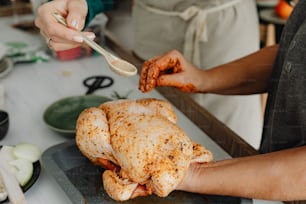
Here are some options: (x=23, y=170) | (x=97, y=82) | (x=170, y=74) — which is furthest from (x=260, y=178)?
(x=97, y=82)

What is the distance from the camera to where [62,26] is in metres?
1.00

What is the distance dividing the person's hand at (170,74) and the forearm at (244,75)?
40 millimetres

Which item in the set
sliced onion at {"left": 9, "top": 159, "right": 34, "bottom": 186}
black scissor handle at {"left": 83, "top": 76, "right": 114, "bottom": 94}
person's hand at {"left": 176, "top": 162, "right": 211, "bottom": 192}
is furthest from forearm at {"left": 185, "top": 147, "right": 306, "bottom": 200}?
black scissor handle at {"left": 83, "top": 76, "right": 114, "bottom": 94}

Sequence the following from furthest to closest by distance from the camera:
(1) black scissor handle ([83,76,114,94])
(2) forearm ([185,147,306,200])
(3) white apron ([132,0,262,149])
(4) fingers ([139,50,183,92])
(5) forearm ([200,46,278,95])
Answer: (3) white apron ([132,0,262,149]) < (1) black scissor handle ([83,76,114,94]) < (5) forearm ([200,46,278,95]) < (4) fingers ([139,50,183,92]) < (2) forearm ([185,147,306,200])

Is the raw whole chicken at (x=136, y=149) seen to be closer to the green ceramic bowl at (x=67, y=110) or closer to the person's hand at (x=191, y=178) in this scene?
the person's hand at (x=191, y=178)

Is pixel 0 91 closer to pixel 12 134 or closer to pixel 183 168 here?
pixel 12 134

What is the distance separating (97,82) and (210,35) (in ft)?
1.58

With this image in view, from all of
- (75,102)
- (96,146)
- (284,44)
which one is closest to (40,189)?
(96,146)

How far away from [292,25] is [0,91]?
32.9 inches

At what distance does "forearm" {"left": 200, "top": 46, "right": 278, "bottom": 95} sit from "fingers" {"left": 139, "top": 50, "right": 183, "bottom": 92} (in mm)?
104

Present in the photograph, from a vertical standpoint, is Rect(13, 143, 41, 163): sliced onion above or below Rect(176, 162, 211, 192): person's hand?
below

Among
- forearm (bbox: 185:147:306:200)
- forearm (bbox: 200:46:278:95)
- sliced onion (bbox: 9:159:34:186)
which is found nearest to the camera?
forearm (bbox: 185:147:306:200)

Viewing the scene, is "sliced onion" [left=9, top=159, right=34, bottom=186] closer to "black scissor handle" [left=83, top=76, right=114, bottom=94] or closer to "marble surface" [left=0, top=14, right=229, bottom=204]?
"marble surface" [left=0, top=14, right=229, bottom=204]

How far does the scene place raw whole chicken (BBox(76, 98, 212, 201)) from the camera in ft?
2.69
